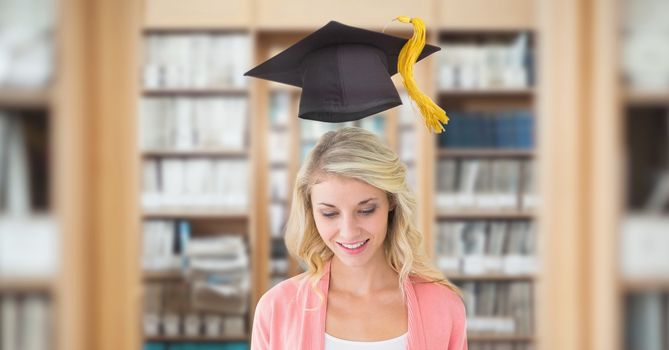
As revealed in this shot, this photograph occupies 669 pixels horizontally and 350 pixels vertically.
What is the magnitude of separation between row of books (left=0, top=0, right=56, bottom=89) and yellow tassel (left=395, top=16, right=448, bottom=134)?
5.90 feet

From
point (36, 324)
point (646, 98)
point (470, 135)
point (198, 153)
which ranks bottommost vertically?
point (36, 324)

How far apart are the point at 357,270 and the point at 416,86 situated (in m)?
0.38

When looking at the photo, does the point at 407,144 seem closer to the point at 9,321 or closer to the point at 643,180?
the point at 643,180

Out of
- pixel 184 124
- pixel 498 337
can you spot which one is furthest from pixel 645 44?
pixel 184 124

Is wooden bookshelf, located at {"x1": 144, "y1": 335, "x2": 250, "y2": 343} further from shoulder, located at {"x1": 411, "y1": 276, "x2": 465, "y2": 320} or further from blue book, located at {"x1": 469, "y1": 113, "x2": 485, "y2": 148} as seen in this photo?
shoulder, located at {"x1": 411, "y1": 276, "x2": 465, "y2": 320}

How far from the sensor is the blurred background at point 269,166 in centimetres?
255

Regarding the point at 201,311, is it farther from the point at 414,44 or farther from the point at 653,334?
the point at 414,44

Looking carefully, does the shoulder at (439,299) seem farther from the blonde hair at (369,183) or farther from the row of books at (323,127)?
the row of books at (323,127)

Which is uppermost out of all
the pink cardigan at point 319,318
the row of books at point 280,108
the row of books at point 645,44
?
the row of books at point 645,44

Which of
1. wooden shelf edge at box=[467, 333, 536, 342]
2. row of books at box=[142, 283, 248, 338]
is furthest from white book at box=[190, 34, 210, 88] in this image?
wooden shelf edge at box=[467, 333, 536, 342]

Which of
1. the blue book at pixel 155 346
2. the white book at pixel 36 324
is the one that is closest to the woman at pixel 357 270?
the white book at pixel 36 324

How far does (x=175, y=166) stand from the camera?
358 centimetres

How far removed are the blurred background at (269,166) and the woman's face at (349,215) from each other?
63.8 inches

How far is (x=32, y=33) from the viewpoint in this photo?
2553 mm
